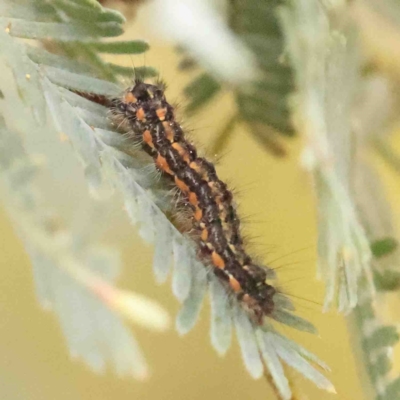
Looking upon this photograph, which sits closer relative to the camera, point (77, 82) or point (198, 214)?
point (77, 82)

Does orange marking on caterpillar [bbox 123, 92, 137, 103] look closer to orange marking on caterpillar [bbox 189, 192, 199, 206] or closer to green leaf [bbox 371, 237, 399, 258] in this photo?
orange marking on caterpillar [bbox 189, 192, 199, 206]

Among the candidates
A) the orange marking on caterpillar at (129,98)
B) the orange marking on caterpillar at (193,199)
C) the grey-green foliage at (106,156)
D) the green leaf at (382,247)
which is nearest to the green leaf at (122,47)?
the grey-green foliage at (106,156)

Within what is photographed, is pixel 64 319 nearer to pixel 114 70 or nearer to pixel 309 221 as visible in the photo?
pixel 114 70

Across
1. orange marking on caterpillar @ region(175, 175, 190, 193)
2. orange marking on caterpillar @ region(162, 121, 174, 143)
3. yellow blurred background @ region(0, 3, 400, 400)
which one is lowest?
yellow blurred background @ region(0, 3, 400, 400)

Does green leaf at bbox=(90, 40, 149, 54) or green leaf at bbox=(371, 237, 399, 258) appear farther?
green leaf at bbox=(371, 237, 399, 258)

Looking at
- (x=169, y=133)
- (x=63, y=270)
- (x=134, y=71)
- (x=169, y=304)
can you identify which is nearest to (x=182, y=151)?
(x=169, y=133)

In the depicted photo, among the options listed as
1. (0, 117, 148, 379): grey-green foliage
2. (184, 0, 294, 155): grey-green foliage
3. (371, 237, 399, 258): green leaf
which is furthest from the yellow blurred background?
(0, 117, 148, 379): grey-green foliage

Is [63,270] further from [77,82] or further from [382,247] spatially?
[382,247]
